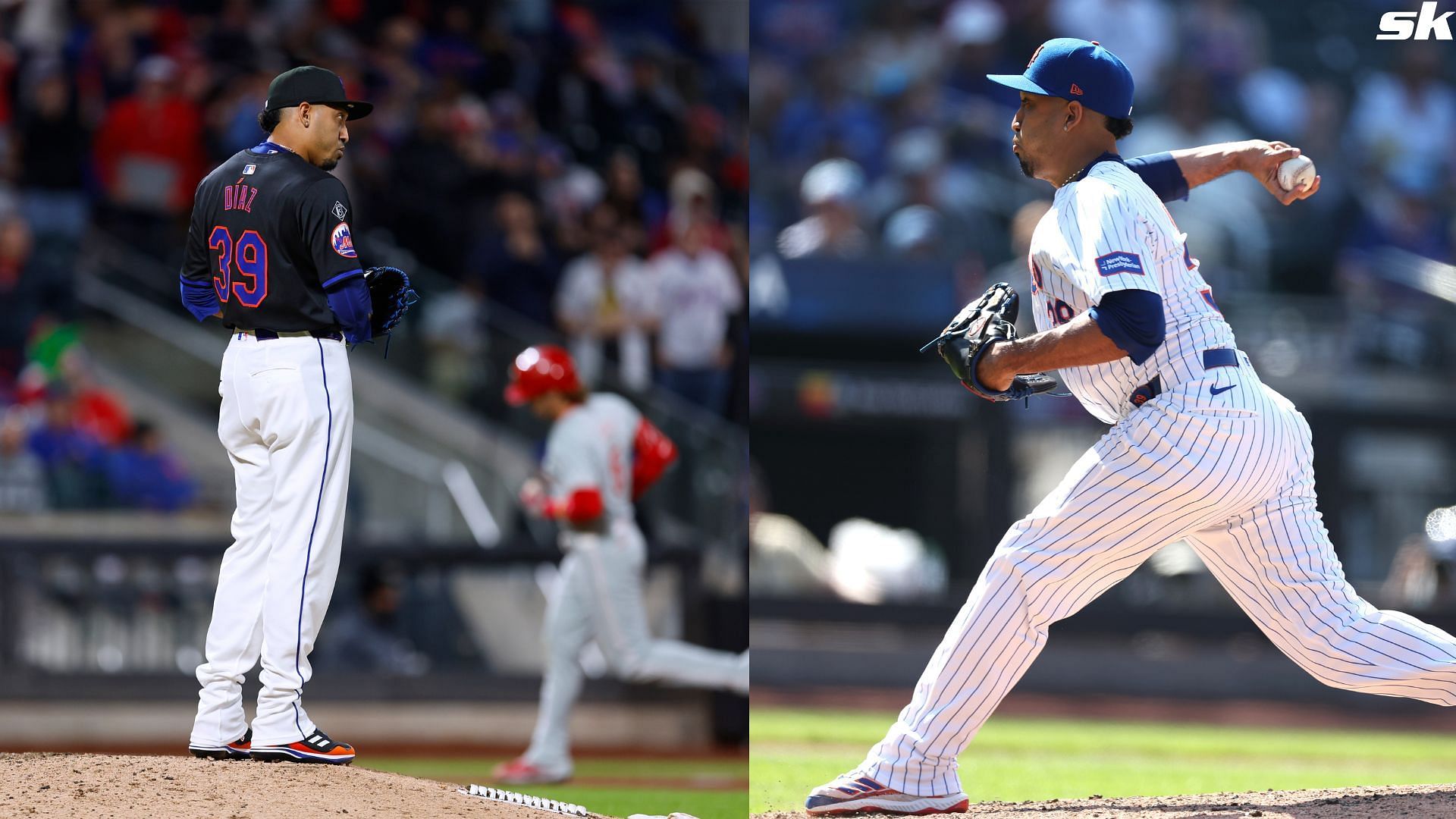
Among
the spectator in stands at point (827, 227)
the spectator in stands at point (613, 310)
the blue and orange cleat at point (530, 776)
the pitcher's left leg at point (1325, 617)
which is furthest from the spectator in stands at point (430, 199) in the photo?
the pitcher's left leg at point (1325, 617)

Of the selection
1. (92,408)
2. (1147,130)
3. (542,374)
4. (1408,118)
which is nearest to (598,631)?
(542,374)

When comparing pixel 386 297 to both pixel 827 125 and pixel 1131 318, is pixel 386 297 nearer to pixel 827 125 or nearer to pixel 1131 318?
pixel 1131 318

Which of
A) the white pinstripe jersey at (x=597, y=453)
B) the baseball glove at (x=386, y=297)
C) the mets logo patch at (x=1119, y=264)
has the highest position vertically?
the white pinstripe jersey at (x=597, y=453)

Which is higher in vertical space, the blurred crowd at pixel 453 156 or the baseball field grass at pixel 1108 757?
the blurred crowd at pixel 453 156

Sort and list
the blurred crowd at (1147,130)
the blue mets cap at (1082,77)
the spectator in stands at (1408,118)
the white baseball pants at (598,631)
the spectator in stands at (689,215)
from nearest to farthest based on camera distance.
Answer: the blue mets cap at (1082,77)
the white baseball pants at (598,631)
the blurred crowd at (1147,130)
the spectator in stands at (689,215)
the spectator in stands at (1408,118)

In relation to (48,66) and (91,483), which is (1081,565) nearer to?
(91,483)

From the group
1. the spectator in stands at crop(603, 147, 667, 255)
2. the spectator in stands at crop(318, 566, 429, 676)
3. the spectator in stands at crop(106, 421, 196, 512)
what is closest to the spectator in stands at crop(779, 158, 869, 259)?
the spectator in stands at crop(603, 147, 667, 255)

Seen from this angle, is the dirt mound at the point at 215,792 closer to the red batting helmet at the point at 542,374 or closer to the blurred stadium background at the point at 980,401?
the red batting helmet at the point at 542,374
